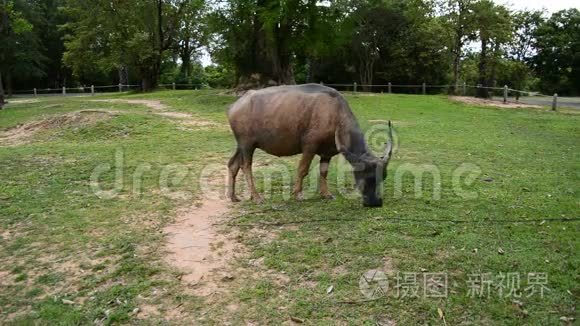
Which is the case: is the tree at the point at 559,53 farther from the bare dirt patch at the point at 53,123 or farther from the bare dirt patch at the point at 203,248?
the bare dirt patch at the point at 203,248

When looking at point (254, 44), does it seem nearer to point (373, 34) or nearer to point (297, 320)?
point (373, 34)

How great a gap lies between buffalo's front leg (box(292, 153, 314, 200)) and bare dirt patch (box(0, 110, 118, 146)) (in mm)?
10097

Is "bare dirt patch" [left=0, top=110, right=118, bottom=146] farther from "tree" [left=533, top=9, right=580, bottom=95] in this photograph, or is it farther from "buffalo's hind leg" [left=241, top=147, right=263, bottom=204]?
"tree" [left=533, top=9, right=580, bottom=95]

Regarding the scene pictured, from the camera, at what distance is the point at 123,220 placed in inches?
277

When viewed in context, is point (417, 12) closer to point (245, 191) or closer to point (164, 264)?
point (245, 191)

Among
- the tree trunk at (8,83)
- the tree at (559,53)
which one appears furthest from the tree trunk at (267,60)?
the tree at (559,53)

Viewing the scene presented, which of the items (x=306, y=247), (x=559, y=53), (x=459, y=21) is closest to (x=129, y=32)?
(x=459, y=21)

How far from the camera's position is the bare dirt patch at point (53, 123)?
50.5ft

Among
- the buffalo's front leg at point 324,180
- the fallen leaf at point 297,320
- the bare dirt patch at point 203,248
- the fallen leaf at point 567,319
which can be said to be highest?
the buffalo's front leg at point 324,180

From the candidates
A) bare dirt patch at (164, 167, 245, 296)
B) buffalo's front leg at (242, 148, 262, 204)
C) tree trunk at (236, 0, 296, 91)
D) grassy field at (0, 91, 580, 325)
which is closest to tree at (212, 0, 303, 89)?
tree trunk at (236, 0, 296, 91)

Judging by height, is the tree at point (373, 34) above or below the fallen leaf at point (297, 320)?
above

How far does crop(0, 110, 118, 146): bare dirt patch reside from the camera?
15.4 meters

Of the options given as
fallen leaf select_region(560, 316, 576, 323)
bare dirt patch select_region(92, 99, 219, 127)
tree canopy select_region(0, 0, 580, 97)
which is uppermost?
tree canopy select_region(0, 0, 580, 97)

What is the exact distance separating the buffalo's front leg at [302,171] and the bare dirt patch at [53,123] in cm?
1010
